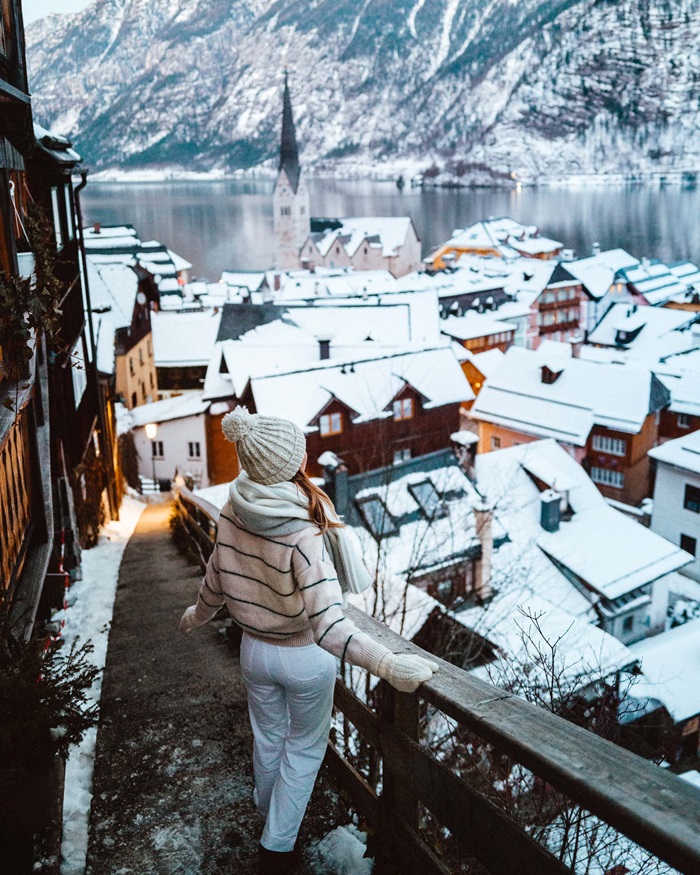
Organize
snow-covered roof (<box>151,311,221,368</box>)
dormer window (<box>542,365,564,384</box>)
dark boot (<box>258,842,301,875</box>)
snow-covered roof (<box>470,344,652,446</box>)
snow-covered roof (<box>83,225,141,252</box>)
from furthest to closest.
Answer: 1. snow-covered roof (<box>83,225,141,252</box>)
2. snow-covered roof (<box>151,311,221,368</box>)
3. dormer window (<box>542,365,564,384</box>)
4. snow-covered roof (<box>470,344,652,446</box>)
5. dark boot (<box>258,842,301,875</box>)

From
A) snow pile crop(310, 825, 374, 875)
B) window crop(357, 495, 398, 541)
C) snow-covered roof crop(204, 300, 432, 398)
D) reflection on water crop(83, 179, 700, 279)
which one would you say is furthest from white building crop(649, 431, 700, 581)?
reflection on water crop(83, 179, 700, 279)

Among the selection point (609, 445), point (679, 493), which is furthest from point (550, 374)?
point (679, 493)

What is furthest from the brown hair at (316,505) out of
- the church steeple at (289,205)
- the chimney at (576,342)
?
the church steeple at (289,205)

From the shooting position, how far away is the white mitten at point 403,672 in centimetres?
274

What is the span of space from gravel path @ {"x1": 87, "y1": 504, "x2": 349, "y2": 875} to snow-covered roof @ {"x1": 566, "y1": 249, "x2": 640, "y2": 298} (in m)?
57.6

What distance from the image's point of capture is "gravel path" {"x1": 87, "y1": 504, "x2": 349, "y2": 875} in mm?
3703

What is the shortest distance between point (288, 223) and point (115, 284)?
89586 mm

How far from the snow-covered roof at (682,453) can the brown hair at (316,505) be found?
93.2 ft

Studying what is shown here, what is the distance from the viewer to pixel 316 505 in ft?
9.78

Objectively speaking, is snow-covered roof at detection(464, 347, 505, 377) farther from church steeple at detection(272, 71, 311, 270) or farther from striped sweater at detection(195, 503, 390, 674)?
church steeple at detection(272, 71, 311, 270)

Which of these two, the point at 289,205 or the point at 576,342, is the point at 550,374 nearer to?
the point at 576,342

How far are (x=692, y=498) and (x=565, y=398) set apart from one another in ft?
26.0

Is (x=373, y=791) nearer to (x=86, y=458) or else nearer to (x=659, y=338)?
(x=86, y=458)

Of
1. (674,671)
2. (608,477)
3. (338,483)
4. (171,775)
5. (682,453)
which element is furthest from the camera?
(608,477)
